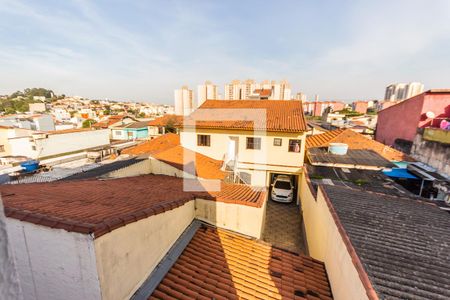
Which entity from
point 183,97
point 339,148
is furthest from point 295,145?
point 183,97

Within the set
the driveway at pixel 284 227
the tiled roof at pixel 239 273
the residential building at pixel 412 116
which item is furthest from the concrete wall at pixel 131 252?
the residential building at pixel 412 116

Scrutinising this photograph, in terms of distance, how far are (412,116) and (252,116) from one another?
1188 cm

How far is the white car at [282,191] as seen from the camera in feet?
46.5

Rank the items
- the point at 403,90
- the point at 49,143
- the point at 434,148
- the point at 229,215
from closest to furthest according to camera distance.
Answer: the point at 229,215, the point at 434,148, the point at 49,143, the point at 403,90

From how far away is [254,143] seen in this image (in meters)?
14.8

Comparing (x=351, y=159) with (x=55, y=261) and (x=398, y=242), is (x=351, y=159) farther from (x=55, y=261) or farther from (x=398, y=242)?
(x=55, y=261)

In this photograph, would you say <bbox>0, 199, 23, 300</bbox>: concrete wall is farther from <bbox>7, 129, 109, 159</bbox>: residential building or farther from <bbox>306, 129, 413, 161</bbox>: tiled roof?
<bbox>7, 129, 109, 159</bbox>: residential building

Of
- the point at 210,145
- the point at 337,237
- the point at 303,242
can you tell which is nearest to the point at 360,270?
the point at 337,237

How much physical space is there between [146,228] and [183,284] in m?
1.43

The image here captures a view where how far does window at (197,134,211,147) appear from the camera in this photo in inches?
627

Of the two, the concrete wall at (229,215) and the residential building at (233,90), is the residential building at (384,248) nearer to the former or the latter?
the concrete wall at (229,215)

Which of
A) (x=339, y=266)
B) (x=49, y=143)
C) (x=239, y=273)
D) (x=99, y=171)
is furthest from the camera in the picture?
(x=49, y=143)

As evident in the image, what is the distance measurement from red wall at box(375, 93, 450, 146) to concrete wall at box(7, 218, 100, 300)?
19769 mm

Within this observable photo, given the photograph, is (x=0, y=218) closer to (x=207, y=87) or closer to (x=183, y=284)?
(x=183, y=284)
